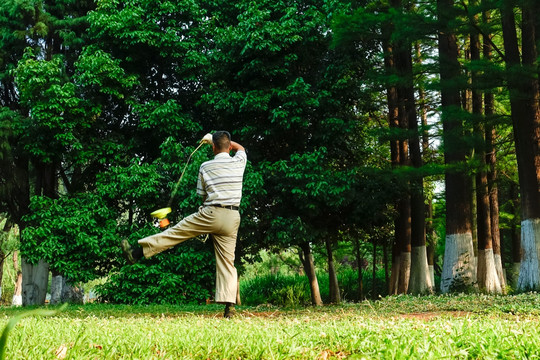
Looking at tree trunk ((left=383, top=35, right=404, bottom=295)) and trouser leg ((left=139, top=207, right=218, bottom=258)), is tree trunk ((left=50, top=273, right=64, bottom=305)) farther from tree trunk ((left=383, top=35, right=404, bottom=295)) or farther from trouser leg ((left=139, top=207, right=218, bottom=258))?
trouser leg ((left=139, top=207, right=218, bottom=258))

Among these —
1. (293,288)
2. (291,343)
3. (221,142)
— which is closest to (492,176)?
(293,288)

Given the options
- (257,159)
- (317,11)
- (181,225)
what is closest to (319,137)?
(257,159)

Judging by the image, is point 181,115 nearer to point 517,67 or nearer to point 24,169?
point 24,169

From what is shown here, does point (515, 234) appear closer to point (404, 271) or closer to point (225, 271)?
point (404, 271)

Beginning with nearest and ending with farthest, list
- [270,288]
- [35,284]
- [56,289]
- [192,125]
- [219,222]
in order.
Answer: [219,222]
[192,125]
[56,289]
[35,284]
[270,288]

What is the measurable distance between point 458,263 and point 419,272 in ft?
6.74

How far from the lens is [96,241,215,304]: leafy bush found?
51.1 feet

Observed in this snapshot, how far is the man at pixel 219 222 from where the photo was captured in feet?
23.7

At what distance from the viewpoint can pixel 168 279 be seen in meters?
15.4

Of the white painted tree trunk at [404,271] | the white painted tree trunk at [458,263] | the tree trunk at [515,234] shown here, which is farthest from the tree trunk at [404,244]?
the tree trunk at [515,234]

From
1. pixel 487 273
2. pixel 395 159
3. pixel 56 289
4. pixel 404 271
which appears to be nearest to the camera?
pixel 487 273

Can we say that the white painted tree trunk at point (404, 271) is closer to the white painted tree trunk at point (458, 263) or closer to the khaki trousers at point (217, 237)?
the white painted tree trunk at point (458, 263)

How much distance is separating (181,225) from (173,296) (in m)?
8.93

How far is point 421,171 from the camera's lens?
13.2m
